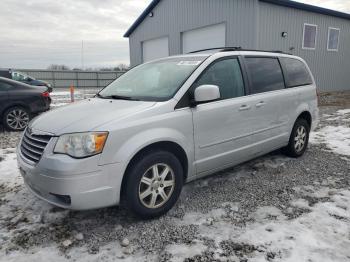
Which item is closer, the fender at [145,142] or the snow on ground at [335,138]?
the fender at [145,142]

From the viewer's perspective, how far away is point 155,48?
18250 millimetres

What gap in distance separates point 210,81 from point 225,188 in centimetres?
140

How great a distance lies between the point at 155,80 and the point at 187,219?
1706 mm

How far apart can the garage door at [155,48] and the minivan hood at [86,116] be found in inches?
570

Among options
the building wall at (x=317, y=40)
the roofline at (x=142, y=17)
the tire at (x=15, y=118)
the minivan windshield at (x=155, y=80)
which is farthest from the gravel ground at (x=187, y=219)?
the roofline at (x=142, y=17)

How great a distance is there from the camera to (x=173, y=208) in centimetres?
346

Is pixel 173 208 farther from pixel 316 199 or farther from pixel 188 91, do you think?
pixel 316 199

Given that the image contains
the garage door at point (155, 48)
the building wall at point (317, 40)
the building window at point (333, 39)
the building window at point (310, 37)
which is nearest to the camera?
the building wall at point (317, 40)

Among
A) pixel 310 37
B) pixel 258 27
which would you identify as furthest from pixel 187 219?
pixel 310 37

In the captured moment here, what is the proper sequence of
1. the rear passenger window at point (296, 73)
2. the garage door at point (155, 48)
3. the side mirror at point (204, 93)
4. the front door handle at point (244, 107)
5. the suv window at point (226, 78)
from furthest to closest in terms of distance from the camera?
the garage door at point (155, 48) < the rear passenger window at point (296, 73) < the front door handle at point (244, 107) < the suv window at point (226, 78) < the side mirror at point (204, 93)

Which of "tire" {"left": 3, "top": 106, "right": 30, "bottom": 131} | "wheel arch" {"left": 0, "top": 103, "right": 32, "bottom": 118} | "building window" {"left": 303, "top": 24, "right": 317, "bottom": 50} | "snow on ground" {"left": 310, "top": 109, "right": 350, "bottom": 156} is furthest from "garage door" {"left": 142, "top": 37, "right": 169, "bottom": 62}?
"snow on ground" {"left": 310, "top": 109, "right": 350, "bottom": 156}

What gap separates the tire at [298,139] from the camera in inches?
198

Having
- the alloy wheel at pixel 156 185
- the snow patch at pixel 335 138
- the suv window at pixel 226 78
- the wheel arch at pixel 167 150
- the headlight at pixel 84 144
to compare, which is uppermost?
the suv window at pixel 226 78

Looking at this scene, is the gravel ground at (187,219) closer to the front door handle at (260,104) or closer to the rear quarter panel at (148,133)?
the rear quarter panel at (148,133)
